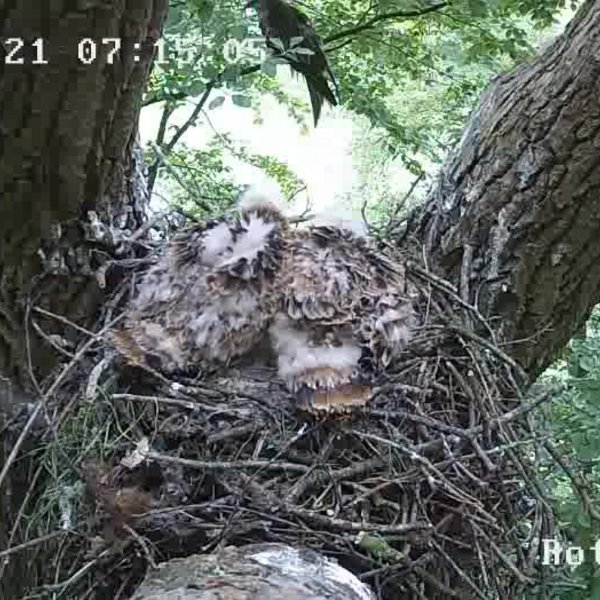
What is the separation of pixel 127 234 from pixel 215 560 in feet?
2.20

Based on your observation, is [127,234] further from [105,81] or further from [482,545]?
[482,545]

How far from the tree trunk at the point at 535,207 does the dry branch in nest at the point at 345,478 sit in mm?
229

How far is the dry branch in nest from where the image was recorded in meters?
1.22

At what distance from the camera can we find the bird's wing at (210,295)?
1.43m

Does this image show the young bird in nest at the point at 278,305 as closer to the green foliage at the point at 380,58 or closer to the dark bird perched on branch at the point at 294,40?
the dark bird perched on branch at the point at 294,40

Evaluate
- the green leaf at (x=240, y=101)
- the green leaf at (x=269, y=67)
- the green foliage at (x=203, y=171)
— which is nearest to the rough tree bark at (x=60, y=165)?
the green leaf at (x=269, y=67)

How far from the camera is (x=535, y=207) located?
1.65m

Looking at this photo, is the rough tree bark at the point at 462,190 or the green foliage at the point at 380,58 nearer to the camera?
the rough tree bark at the point at 462,190

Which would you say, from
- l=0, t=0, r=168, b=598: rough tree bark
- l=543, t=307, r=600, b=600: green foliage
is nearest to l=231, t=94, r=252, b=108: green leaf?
l=0, t=0, r=168, b=598: rough tree bark

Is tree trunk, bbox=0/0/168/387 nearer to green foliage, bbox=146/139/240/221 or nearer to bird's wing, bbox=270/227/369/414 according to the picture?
bird's wing, bbox=270/227/369/414

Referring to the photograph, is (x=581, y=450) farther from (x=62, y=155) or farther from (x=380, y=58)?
(x=380, y=58)

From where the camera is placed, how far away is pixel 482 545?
132cm

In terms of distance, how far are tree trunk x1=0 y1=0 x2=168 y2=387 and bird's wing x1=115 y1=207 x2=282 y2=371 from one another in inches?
4.9

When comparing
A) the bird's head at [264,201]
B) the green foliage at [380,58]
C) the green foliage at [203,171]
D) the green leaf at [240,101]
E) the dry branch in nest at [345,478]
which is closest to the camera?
the dry branch in nest at [345,478]
